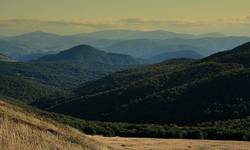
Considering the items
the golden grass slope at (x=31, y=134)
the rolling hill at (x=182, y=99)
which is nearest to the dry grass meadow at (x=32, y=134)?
the golden grass slope at (x=31, y=134)

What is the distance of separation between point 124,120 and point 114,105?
80.4 ft

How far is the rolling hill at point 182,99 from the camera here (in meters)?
122

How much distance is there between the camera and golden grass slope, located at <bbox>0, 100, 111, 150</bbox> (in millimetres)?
23469

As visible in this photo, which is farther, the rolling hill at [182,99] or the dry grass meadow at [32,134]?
the rolling hill at [182,99]

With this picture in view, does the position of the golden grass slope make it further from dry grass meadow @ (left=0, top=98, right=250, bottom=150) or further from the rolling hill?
the rolling hill

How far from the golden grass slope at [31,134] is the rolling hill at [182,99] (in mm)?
90092

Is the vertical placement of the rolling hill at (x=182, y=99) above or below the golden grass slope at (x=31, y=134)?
below

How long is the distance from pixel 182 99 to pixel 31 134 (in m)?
112

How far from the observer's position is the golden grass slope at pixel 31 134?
23469mm

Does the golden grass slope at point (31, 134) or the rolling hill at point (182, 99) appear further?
the rolling hill at point (182, 99)

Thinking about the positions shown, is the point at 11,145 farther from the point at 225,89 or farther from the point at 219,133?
the point at 225,89

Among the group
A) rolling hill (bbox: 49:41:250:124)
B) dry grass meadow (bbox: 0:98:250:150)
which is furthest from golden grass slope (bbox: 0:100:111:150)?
rolling hill (bbox: 49:41:250:124)

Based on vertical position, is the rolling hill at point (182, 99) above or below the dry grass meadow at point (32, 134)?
below

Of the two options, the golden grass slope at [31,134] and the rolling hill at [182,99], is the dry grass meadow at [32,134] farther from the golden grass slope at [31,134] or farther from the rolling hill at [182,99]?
the rolling hill at [182,99]
